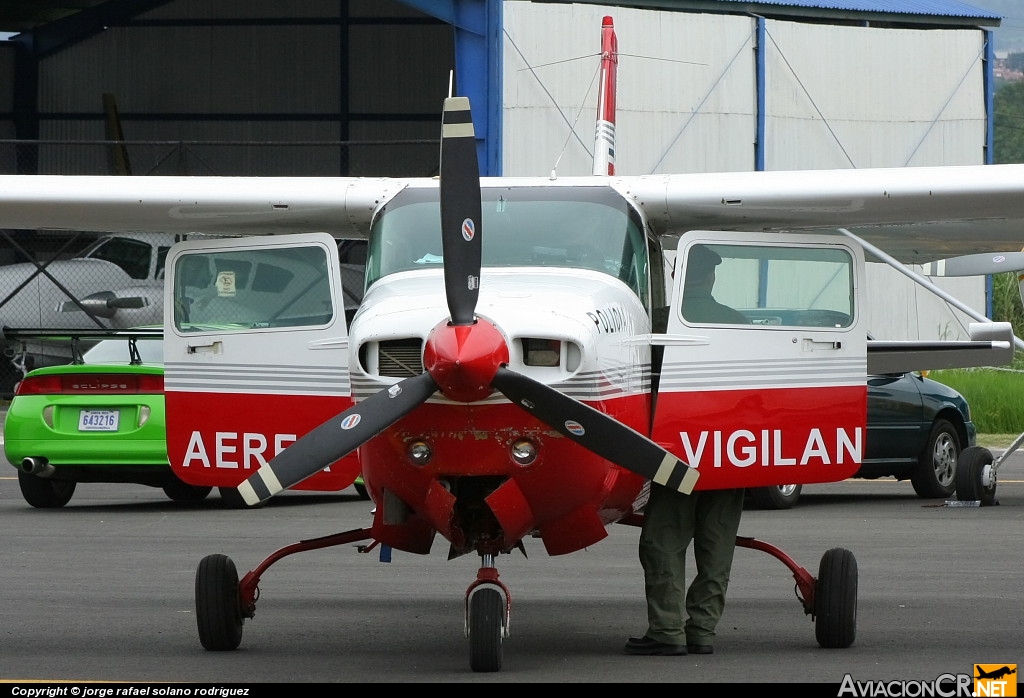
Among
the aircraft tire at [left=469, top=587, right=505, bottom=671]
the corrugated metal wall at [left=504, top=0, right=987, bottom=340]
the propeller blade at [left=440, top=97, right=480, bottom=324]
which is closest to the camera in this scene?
the propeller blade at [left=440, top=97, right=480, bottom=324]

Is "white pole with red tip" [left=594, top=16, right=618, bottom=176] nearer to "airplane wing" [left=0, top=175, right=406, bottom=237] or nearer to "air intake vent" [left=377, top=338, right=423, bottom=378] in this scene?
"airplane wing" [left=0, top=175, right=406, bottom=237]

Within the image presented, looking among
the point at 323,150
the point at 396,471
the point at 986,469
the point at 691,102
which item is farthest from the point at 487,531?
the point at 323,150

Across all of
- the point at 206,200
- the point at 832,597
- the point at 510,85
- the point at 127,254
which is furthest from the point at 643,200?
the point at 127,254

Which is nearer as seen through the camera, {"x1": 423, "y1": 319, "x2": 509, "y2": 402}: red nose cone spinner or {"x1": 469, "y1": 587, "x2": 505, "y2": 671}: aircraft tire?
{"x1": 423, "y1": 319, "x2": 509, "y2": 402}: red nose cone spinner

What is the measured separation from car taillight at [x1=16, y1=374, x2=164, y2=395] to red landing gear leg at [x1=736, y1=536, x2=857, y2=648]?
269 inches

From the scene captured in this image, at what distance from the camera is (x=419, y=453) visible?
627 cm

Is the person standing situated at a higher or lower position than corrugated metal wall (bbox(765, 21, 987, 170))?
lower

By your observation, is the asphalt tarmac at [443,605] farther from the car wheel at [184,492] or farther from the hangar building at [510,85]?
the hangar building at [510,85]

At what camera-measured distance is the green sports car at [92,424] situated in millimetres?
12820

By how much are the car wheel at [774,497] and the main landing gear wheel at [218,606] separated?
6992 millimetres

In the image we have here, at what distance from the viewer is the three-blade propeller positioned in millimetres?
5859

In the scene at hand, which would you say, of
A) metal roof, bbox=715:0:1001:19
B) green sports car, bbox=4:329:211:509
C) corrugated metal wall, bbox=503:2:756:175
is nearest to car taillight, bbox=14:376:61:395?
green sports car, bbox=4:329:211:509

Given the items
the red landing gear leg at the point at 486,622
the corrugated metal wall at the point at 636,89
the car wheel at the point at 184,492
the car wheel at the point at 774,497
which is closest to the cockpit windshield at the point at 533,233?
the red landing gear leg at the point at 486,622

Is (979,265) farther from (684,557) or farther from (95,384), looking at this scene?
(95,384)
